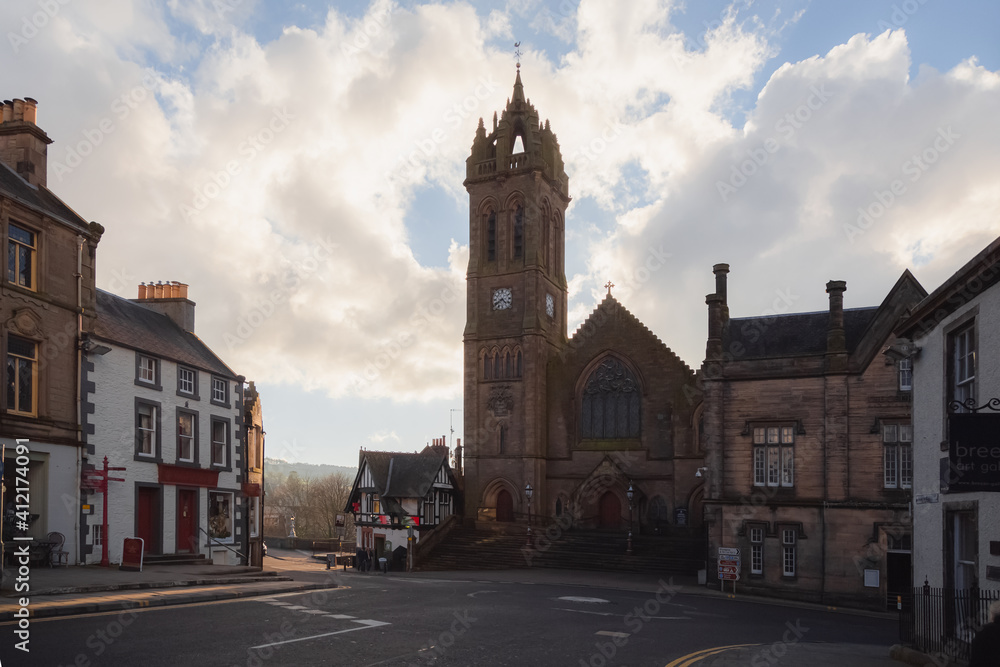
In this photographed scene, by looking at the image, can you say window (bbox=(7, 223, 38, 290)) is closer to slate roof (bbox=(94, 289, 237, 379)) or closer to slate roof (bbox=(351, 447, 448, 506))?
slate roof (bbox=(94, 289, 237, 379))

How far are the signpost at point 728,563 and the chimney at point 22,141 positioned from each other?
83.6ft

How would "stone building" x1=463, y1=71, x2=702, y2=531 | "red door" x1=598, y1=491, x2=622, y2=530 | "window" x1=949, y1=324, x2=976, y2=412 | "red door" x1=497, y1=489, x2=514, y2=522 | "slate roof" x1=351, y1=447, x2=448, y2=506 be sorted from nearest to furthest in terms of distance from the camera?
1. "window" x1=949, y1=324, x2=976, y2=412
2. "stone building" x1=463, y1=71, x2=702, y2=531
3. "red door" x1=598, y1=491, x2=622, y2=530
4. "red door" x1=497, y1=489, x2=514, y2=522
5. "slate roof" x1=351, y1=447, x2=448, y2=506

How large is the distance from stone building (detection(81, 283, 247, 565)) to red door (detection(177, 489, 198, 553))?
0.12 feet

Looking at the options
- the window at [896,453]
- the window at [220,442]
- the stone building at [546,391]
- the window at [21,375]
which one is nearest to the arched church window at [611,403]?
the stone building at [546,391]

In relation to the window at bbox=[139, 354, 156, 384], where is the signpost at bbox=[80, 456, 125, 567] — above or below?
below

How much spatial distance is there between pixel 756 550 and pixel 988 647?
26368 millimetres

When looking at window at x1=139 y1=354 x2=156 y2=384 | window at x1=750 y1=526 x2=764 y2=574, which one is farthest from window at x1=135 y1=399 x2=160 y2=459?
window at x1=750 y1=526 x2=764 y2=574

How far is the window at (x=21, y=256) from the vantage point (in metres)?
22.3

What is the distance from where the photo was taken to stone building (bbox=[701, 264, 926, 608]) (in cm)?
3108

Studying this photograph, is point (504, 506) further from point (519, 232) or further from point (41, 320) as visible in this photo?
point (41, 320)

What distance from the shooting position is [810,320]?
120 feet

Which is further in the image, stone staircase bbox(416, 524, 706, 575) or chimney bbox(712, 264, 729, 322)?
stone staircase bbox(416, 524, 706, 575)

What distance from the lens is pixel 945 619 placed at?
45.0 ft

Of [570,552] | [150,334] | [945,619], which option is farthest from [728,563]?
[150,334]
